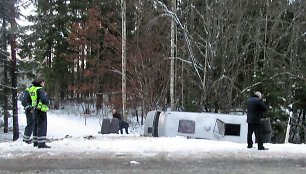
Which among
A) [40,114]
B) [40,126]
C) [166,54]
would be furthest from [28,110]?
[166,54]

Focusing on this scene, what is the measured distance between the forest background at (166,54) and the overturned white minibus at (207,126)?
7.16 meters

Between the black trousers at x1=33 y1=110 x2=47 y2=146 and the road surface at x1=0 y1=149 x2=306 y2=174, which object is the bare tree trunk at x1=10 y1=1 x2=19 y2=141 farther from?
the road surface at x1=0 y1=149 x2=306 y2=174

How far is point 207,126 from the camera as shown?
14914 millimetres

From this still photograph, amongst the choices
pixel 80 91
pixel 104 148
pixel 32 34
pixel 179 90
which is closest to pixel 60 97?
pixel 80 91

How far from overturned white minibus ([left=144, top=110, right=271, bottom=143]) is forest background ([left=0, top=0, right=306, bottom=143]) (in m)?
7.16

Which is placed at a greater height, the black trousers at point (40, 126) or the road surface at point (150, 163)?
the black trousers at point (40, 126)

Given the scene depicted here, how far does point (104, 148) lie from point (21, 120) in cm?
3382

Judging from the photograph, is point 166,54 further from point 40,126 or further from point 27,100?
point 40,126

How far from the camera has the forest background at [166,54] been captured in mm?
25391

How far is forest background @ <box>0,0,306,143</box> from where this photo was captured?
25.4 meters

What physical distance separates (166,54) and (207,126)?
1810cm

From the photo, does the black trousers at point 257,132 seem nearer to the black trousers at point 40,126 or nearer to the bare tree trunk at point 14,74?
the black trousers at point 40,126

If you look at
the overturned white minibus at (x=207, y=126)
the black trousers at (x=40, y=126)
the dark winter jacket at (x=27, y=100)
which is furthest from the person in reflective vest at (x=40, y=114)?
the overturned white minibus at (x=207, y=126)

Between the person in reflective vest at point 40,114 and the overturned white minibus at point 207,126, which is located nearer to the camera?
the person in reflective vest at point 40,114
